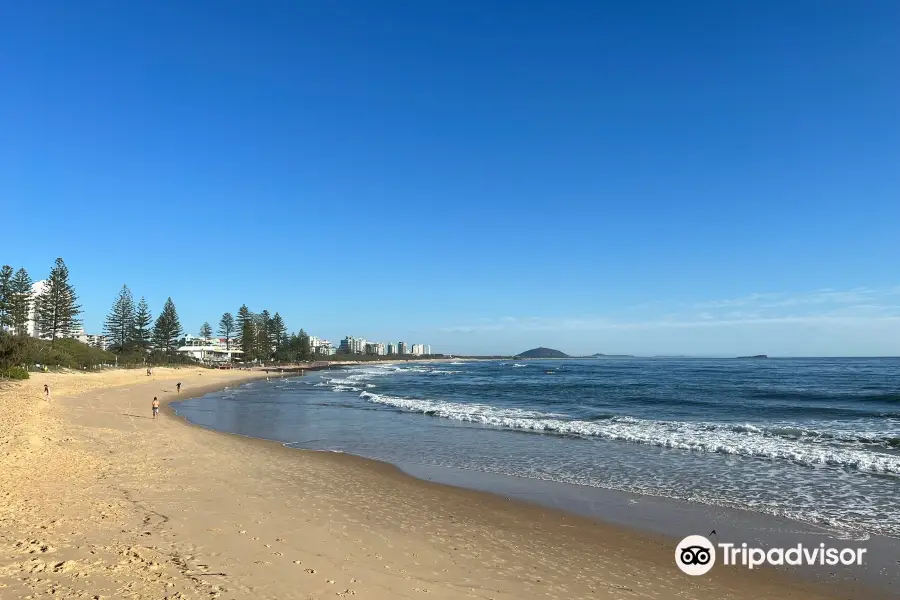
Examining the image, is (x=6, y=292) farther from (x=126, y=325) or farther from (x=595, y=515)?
(x=595, y=515)

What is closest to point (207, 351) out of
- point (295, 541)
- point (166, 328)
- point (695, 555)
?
point (166, 328)

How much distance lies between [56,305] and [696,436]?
76.5 m

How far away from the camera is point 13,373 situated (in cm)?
3256

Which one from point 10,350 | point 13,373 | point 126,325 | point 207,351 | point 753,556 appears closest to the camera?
point 753,556

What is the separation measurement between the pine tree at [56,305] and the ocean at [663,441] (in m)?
48.4

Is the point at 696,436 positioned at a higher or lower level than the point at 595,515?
lower

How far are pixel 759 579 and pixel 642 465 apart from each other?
6.92 metres

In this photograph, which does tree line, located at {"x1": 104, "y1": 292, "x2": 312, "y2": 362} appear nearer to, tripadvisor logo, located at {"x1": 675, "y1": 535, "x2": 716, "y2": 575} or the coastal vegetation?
the coastal vegetation

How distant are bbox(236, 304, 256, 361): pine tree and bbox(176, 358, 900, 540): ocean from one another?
3241 inches

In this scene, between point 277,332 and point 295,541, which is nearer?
point 295,541

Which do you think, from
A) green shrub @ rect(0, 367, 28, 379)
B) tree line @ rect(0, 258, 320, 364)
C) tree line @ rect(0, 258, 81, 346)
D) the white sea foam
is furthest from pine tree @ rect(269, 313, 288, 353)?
the white sea foam

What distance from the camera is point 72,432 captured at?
15602mm

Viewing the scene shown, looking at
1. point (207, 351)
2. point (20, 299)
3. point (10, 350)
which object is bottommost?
point (207, 351)

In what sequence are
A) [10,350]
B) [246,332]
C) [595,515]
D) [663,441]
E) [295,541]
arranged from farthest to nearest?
[246,332], [10,350], [663,441], [595,515], [295,541]
